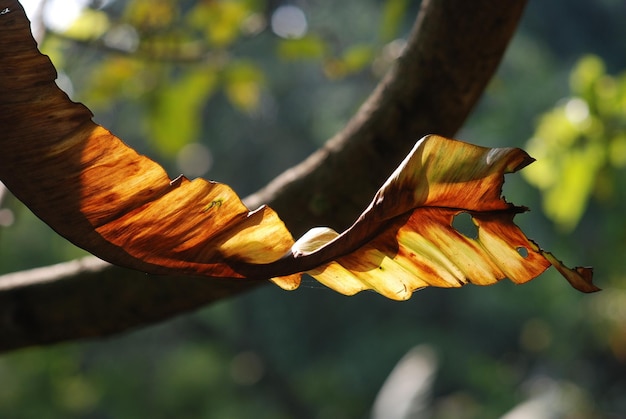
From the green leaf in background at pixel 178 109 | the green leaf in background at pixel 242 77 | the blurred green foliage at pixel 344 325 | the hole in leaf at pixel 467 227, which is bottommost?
the blurred green foliage at pixel 344 325

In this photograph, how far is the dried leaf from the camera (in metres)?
0.28

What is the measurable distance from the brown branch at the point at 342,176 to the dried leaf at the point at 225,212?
0.24 meters

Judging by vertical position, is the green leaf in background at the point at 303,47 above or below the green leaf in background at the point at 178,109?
above

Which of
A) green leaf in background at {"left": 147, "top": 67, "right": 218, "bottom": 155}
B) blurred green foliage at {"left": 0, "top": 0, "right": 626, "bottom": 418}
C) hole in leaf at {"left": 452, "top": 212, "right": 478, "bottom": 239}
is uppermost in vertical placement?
hole in leaf at {"left": 452, "top": 212, "right": 478, "bottom": 239}

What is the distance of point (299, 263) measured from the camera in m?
0.30

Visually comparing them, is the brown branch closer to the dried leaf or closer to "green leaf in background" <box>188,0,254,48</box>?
the dried leaf

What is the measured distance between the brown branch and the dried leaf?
24 centimetres

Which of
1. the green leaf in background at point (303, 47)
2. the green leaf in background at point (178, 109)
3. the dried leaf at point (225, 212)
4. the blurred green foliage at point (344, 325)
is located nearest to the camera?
the dried leaf at point (225, 212)

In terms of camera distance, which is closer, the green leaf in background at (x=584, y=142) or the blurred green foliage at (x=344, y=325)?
the green leaf in background at (x=584, y=142)

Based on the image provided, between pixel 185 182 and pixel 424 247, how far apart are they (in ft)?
0.30

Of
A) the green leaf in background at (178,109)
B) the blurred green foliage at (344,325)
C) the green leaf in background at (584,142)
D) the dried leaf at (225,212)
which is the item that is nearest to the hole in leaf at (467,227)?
the dried leaf at (225,212)

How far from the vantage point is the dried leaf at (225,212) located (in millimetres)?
282


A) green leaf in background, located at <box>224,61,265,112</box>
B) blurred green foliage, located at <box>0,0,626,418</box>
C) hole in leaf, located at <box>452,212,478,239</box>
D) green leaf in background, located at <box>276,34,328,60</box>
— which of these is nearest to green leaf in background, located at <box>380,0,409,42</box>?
green leaf in background, located at <box>276,34,328,60</box>

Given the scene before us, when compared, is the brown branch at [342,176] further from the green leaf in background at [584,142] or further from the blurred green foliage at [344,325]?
the blurred green foliage at [344,325]
